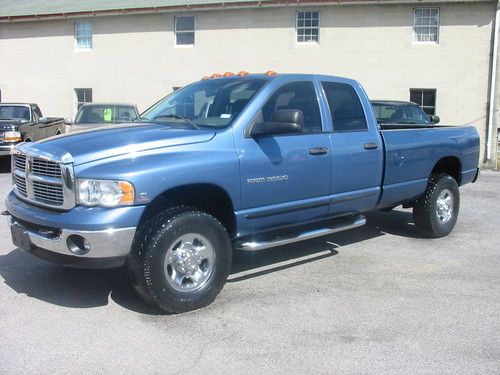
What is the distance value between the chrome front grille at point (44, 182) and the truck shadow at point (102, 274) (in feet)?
2.96

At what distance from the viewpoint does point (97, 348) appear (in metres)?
3.89

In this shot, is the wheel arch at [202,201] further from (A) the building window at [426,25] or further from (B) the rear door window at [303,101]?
(A) the building window at [426,25]

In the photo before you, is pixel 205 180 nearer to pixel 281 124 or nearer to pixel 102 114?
pixel 281 124

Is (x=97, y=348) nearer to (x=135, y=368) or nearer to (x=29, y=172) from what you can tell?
(x=135, y=368)

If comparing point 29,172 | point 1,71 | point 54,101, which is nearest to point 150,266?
point 29,172

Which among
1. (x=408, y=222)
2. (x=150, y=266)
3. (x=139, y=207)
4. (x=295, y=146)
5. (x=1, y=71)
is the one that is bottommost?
(x=408, y=222)

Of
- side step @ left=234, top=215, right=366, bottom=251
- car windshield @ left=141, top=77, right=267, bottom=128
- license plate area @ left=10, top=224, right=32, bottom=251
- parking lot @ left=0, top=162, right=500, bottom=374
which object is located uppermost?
car windshield @ left=141, top=77, right=267, bottom=128

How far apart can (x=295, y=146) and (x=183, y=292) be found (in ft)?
5.63

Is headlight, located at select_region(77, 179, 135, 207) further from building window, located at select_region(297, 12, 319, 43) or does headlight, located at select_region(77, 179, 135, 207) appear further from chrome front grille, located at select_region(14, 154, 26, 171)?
building window, located at select_region(297, 12, 319, 43)

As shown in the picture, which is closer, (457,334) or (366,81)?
(457,334)

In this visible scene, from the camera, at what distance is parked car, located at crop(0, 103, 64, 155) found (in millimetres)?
13242

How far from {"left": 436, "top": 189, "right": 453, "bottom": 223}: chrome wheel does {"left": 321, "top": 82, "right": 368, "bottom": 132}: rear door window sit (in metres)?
1.94

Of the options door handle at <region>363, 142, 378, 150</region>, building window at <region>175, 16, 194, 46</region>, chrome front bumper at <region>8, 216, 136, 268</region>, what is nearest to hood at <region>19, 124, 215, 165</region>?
chrome front bumper at <region>8, 216, 136, 268</region>

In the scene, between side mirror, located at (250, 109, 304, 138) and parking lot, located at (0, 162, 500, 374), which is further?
side mirror, located at (250, 109, 304, 138)
